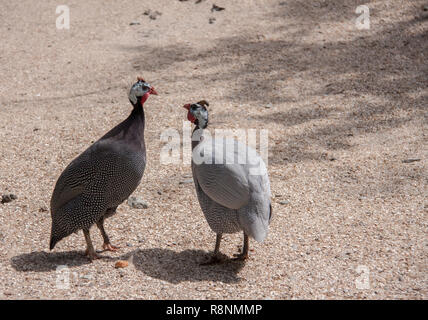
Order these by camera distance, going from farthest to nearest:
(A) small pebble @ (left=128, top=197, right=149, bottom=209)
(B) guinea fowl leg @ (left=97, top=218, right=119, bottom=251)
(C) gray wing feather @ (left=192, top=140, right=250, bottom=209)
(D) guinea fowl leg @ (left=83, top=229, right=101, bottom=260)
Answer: (A) small pebble @ (left=128, top=197, right=149, bottom=209), (B) guinea fowl leg @ (left=97, top=218, right=119, bottom=251), (D) guinea fowl leg @ (left=83, top=229, right=101, bottom=260), (C) gray wing feather @ (left=192, top=140, right=250, bottom=209)

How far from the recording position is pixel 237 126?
238 inches

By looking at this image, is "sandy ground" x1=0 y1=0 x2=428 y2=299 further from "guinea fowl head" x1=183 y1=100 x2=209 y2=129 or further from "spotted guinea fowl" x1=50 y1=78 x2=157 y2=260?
"guinea fowl head" x1=183 y1=100 x2=209 y2=129

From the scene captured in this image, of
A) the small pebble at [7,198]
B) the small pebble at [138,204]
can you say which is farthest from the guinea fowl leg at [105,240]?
the small pebble at [7,198]

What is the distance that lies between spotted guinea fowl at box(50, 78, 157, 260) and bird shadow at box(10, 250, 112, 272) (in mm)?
104

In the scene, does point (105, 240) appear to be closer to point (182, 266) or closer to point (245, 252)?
point (182, 266)

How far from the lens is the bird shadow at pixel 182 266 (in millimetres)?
3652

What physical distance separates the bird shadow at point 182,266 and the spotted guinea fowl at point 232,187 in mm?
244

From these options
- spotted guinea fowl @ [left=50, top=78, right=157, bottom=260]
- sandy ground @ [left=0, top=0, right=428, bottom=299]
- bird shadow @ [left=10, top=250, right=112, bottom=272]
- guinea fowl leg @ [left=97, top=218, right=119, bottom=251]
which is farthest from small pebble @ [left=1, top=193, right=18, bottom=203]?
guinea fowl leg @ [left=97, top=218, right=119, bottom=251]

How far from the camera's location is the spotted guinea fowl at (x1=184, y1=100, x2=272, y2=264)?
11.8 feet

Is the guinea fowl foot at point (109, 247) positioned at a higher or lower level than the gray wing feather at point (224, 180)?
lower

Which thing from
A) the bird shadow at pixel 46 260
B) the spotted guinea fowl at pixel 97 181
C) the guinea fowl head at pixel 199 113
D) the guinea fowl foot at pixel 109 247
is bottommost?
the bird shadow at pixel 46 260

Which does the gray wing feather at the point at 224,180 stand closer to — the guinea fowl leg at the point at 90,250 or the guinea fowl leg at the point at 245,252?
the guinea fowl leg at the point at 245,252

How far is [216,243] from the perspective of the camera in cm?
386

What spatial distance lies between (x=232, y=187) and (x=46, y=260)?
1411 mm
